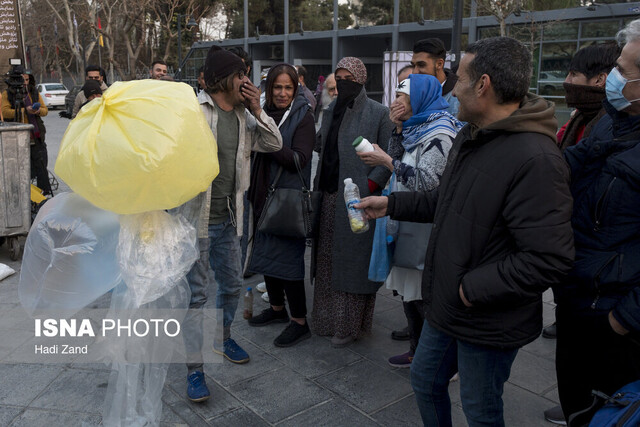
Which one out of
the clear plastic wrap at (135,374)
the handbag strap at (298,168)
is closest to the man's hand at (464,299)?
the clear plastic wrap at (135,374)

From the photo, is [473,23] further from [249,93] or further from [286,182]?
[249,93]

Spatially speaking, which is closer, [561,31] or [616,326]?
[616,326]

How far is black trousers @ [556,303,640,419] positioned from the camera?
218cm

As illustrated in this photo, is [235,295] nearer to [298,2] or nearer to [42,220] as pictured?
[42,220]

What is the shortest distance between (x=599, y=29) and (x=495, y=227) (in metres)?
15.4

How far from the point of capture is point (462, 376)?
2.13 m

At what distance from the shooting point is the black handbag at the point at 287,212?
3727mm

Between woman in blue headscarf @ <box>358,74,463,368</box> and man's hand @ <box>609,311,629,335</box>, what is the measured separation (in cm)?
108

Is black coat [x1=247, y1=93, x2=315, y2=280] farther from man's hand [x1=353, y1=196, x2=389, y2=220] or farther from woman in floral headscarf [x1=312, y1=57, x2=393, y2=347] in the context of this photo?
man's hand [x1=353, y1=196, x2=389, y2=220]

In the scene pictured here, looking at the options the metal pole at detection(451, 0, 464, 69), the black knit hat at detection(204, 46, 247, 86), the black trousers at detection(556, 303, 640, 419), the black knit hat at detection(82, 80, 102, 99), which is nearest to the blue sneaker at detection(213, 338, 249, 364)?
the black knit hat at detection(204, 46, 247, 86)

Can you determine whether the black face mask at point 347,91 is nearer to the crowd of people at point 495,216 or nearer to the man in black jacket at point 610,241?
the crowd of people at point 495,216

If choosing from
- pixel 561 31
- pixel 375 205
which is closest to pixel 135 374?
pixel 375 205

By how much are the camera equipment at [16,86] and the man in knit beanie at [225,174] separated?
470cm

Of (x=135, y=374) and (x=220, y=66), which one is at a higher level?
(x=220, y=66)
